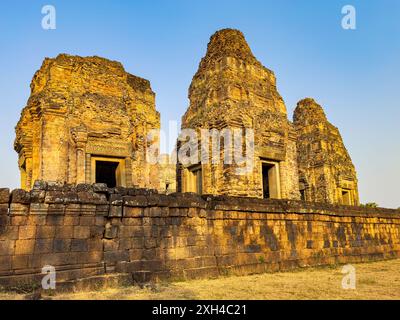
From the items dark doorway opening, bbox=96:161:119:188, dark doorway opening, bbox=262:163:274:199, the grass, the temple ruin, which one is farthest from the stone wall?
dark doorway opening, bbox=96:161:119:188

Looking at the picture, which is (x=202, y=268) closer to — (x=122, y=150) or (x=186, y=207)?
(x=186, y=207)

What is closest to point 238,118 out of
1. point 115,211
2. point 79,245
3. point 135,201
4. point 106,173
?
point 135,201

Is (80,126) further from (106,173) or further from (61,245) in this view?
(61,245)

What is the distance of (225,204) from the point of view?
7.94m

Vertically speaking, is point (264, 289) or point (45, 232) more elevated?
point (45, 232)

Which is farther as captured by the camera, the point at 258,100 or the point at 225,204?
the point at 258,100

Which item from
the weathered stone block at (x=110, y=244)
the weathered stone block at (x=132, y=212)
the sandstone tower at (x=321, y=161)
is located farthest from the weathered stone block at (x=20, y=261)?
the sandstone tower at (x=321, y=161)

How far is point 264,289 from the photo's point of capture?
6.16m

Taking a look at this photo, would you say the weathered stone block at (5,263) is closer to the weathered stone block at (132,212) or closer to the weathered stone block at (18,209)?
the weathered stone block at (18,209)

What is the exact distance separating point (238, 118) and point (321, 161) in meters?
10.7

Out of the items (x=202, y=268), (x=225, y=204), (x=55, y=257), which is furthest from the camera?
(x=225, y=204)

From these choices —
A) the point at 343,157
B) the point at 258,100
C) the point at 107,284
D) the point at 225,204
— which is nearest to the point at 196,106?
the point at 258,100

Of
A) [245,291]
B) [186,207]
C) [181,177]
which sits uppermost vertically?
[181,177]
